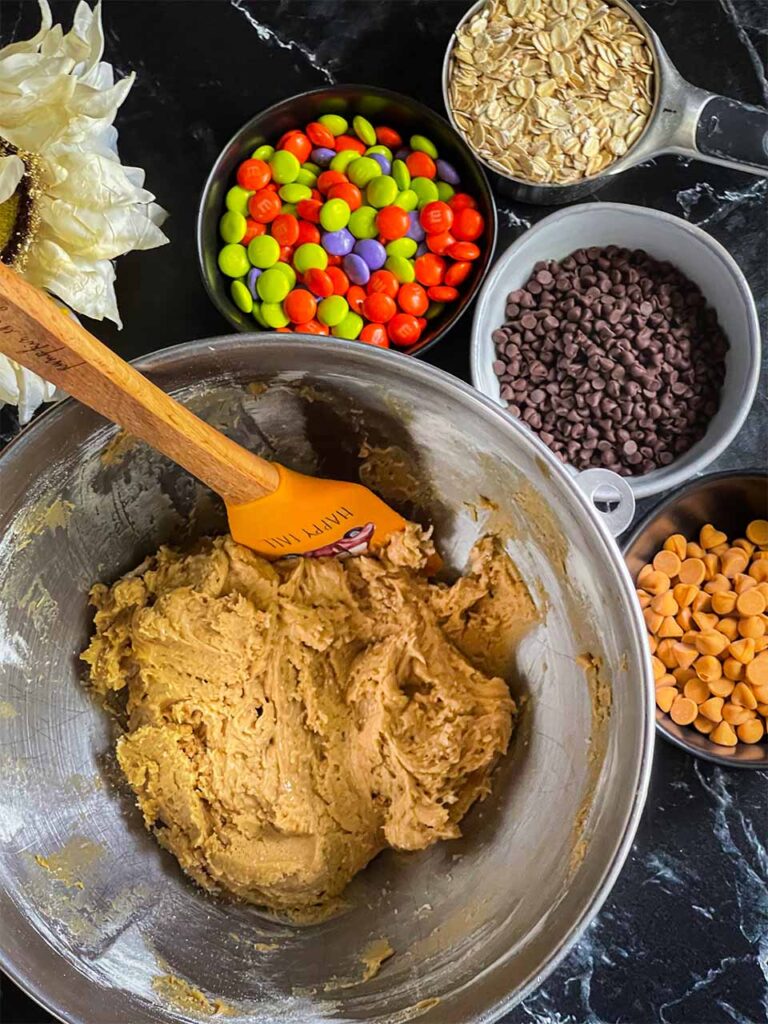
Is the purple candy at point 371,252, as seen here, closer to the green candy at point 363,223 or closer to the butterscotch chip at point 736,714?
the green candy at point 363,223

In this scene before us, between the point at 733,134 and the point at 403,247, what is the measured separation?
1.50 feet

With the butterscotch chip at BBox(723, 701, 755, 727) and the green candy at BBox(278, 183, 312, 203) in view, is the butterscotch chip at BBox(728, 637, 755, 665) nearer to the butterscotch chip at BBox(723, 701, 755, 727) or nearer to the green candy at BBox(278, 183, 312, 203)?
the butterscotch chip at BBox(723, 701, 755, 727)

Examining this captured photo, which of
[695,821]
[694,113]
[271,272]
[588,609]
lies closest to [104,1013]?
[588,609]

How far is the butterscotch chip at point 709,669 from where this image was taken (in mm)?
1360

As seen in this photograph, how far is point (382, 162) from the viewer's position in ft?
4.61

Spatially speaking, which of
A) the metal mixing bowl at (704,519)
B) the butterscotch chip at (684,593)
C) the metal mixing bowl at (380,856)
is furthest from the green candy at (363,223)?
the butterscotch chip at (684,593)

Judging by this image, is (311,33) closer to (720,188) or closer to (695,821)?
(720,188)

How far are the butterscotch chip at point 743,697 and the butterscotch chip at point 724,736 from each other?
0.11 ft

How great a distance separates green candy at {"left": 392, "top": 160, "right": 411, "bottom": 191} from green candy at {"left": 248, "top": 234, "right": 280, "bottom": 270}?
195mm

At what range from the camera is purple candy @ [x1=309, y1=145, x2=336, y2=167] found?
142cm

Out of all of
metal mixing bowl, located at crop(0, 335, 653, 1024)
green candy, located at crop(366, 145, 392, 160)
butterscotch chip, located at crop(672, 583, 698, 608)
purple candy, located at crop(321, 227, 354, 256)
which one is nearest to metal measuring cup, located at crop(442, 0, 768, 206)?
green candy, located at crop(366, 145, 392, 160)

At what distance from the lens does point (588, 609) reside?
1091 millimetres

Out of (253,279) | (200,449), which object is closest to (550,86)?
(253,279)

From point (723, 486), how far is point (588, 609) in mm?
395
